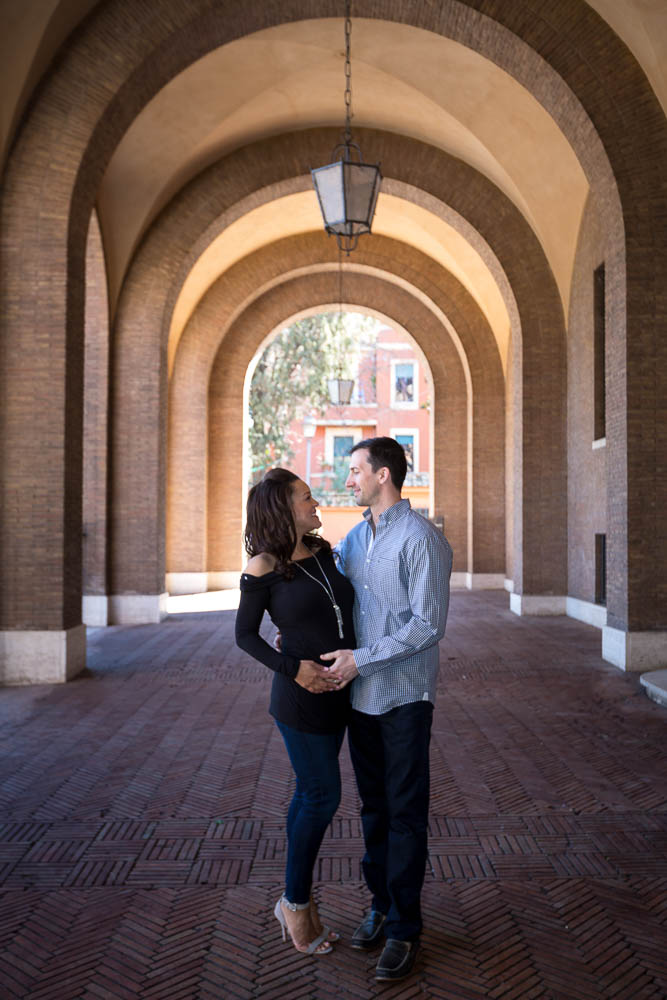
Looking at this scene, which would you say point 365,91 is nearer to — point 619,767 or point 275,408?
point 619,767

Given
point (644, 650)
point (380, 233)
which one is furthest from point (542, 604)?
point (380, 233)

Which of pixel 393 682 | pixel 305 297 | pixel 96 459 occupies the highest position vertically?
pixel 305 297

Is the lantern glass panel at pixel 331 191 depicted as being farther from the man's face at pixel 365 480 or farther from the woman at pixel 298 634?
the woman at pixel 298 634

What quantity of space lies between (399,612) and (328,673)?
1.23 ft

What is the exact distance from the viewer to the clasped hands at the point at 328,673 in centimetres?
301

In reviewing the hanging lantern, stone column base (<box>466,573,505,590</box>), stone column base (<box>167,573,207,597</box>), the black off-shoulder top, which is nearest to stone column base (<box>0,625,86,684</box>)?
the black off-shoulder top

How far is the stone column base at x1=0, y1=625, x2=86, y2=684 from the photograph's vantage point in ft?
29.5

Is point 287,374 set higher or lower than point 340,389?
higher

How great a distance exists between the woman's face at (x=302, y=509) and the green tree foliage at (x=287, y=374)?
25201 mm

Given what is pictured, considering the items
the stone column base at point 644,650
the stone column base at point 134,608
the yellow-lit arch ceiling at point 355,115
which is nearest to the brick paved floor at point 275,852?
the stone column base at point 644,650

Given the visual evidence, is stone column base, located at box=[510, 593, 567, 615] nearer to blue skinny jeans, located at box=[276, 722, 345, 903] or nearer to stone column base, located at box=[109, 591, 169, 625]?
stone column base, located at box=[109, 591, 169, 625]

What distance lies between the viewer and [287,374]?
29047 millimetres

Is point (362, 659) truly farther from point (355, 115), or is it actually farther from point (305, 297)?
point (305, 297)

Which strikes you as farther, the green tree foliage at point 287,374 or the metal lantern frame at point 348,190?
the green tree foliage at point 287,374
